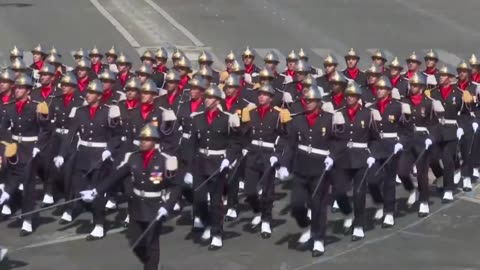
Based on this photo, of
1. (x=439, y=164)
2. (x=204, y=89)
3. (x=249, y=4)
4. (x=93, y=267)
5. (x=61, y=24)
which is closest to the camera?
(x=93, y=267)

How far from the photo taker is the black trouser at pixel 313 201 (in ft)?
48.6

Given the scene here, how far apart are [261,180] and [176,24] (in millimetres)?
21382

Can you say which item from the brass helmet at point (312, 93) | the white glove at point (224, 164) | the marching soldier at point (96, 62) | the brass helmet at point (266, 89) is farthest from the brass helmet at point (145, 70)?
the brass helmet at point (312, 93)

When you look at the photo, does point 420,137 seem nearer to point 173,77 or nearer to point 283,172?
point 283,172

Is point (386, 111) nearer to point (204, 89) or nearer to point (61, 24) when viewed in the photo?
point (204, 89)

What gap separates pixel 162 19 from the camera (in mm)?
37625

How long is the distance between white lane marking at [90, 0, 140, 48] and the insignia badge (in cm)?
1983

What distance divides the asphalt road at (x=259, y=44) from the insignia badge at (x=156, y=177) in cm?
174

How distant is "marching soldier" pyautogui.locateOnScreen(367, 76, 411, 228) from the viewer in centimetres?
1606

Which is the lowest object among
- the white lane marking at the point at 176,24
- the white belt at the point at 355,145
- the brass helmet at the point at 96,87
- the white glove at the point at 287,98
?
the white lane marking at the point at 176,24

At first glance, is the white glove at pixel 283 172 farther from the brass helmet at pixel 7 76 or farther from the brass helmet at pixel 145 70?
the brass helmet at pixel 7 76

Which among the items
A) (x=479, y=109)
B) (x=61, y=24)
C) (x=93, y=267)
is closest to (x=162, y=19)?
(x=61, y=24)

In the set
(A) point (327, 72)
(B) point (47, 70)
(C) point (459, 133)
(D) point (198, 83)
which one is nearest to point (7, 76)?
(B) point (47, 70)

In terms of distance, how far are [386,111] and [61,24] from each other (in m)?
21.2
